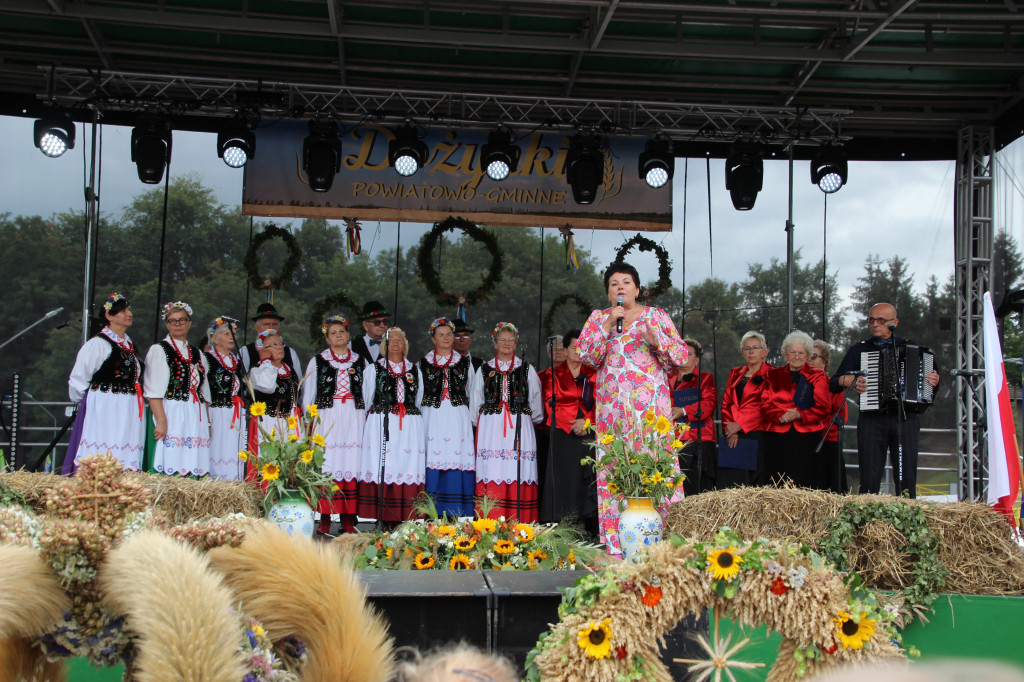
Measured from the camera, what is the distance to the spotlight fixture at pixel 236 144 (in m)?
6.96

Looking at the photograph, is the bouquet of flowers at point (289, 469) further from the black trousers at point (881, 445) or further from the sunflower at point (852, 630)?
the black trousers at point (881, 445)

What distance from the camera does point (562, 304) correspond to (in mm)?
8609

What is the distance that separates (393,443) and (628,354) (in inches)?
114

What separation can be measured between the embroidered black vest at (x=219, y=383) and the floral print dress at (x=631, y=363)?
3.23m

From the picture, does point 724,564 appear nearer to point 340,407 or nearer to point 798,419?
point 798,419

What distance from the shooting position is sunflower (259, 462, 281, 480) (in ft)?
12.1

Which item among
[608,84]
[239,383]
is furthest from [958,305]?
[239,383]

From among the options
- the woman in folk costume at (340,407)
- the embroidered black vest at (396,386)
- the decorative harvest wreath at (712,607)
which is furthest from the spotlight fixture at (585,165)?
the decorative harvest wreath at (712,607)

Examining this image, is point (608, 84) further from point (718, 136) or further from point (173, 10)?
point (173, 10)

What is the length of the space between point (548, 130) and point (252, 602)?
675cm

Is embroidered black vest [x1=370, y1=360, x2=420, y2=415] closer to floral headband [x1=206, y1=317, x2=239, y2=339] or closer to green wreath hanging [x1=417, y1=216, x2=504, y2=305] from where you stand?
green wreath hanging [x1=417, y1=216, x2=504, y2=305]

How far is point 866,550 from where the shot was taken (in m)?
3.17

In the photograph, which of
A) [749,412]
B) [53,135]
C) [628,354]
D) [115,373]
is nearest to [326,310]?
[115,373]

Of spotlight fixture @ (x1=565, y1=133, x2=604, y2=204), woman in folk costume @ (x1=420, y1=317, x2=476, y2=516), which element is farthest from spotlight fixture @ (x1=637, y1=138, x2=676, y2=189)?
woman in folk costume @ (x1=420, y1=317, x2=476, y2=516)
